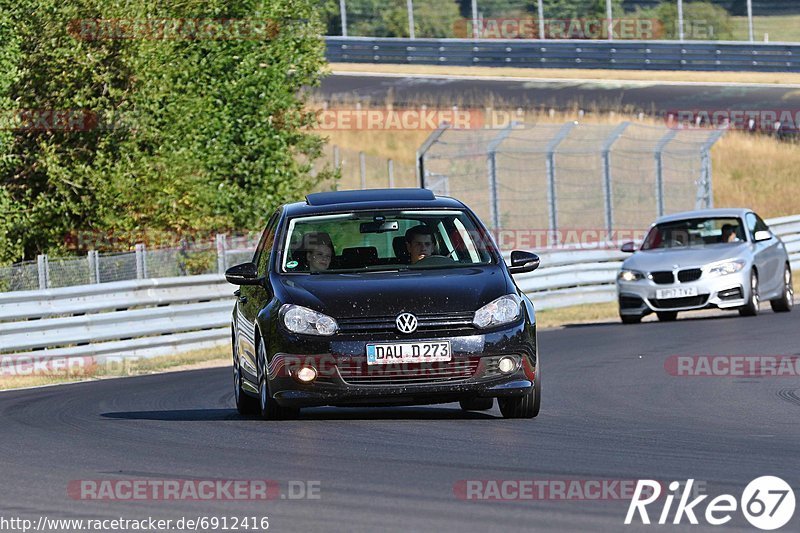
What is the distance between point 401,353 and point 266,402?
3.68 feet

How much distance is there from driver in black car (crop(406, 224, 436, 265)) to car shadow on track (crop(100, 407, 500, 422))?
1065 mm

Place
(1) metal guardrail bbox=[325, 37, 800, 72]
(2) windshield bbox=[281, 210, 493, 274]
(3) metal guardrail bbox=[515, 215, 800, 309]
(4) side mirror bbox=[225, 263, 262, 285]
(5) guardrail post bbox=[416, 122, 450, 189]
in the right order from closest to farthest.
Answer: (2) windshield bbox=[281, 210, 493, 274], (4) side mirror bbox=[225, 263, 262, 285], (5) guardrail post bbox=[416, 122, 450, 189], (3) metal guardrail bbox=[515, 215, 800, 309], (1) metal guardrail bbox=[325, 37, 800, 72]

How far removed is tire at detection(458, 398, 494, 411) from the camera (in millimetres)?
11562

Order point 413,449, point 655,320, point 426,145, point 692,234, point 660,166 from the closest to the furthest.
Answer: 1. point 413,449
2. point 692,234
3. point 655,320
4. point 426,145
5. point 660,166

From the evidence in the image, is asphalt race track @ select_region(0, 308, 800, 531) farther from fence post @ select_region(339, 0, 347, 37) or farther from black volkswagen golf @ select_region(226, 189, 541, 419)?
fence post @ select_region(339, 0, 347, 37)

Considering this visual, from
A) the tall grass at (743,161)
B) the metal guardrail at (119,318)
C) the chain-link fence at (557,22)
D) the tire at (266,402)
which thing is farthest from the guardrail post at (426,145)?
the chain-link fence at (557,22)

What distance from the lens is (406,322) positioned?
33.1ft

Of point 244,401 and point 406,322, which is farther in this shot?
point 244,401

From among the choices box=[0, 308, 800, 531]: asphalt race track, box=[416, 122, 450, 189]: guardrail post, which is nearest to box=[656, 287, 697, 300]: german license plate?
box=[416, 122, 450, 189]: guardrail post

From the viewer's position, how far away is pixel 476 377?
10.2 meters

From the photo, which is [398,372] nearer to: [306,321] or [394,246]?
[306,321]

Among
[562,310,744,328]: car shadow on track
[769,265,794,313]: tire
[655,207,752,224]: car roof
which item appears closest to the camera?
[562,310,744,328]: car shadow on track

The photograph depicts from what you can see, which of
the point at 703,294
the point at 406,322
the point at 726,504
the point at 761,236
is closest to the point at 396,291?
the point at 406,322

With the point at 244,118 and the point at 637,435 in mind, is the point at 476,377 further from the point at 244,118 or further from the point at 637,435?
the point at 244,118
